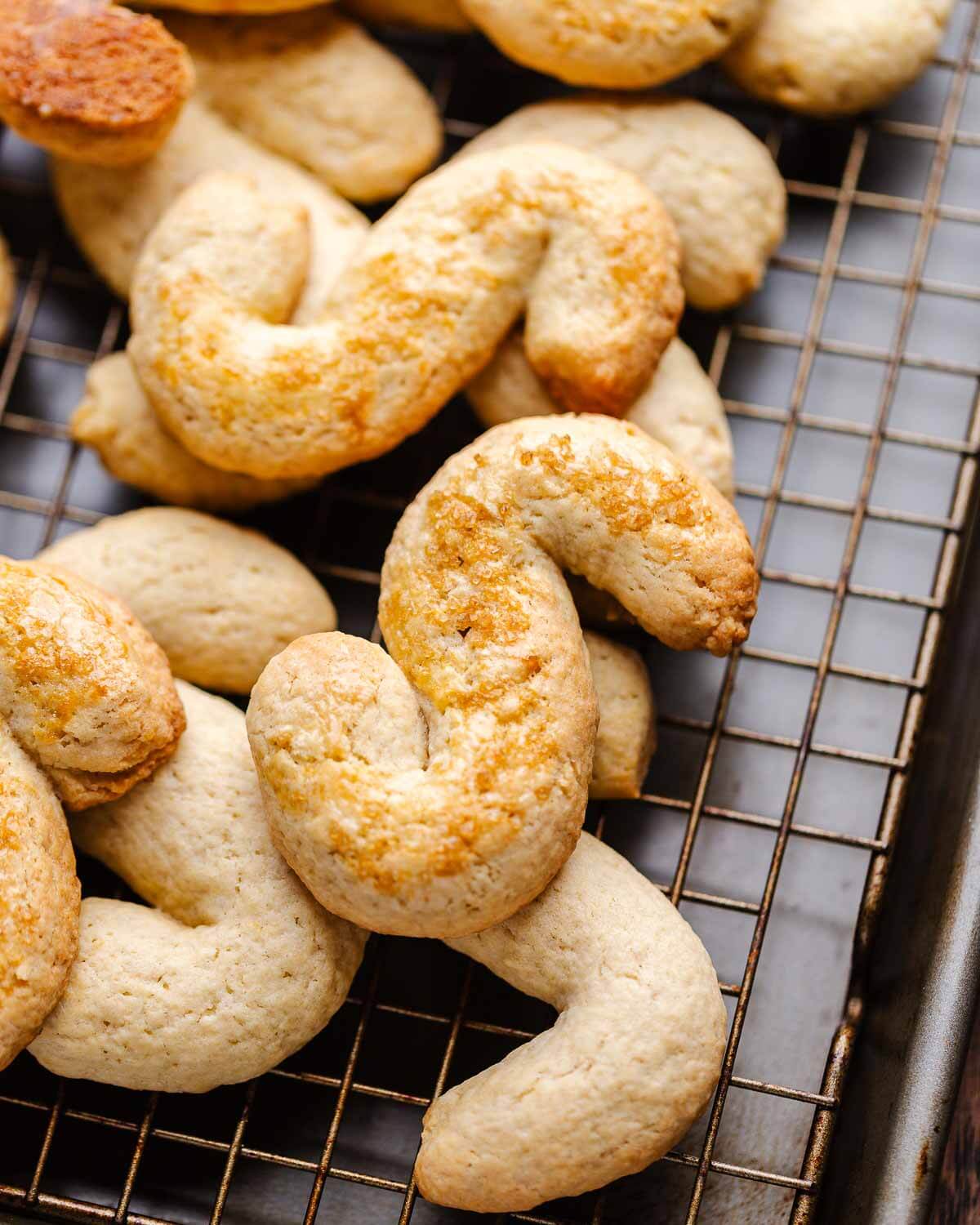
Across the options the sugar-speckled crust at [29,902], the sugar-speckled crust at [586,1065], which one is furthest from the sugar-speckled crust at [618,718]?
the sugar-speckled crust at [29,902]

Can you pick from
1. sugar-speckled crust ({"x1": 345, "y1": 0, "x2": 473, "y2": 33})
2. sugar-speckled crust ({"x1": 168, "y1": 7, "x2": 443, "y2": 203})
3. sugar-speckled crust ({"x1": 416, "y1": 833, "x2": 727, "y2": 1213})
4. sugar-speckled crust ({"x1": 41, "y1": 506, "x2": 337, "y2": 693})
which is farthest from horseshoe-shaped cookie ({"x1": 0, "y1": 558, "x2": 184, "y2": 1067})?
sugar-speckled crust ({"x1": 345, "y1": 0, "x2": 473, "y2": 33})

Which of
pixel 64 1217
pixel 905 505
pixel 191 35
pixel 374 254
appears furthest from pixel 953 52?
pixel 64 1217

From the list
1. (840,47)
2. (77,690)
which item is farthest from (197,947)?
(840,47)

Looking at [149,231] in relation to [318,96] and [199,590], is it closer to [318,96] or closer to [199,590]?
[318,96]

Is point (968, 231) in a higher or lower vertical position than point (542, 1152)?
higher

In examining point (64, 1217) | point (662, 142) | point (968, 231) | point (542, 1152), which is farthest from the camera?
point (968, 231)

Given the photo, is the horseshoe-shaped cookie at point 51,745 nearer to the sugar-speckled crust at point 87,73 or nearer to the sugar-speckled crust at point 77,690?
the sugar-speckled crust at point 77,690

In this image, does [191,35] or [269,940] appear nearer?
[269,940]

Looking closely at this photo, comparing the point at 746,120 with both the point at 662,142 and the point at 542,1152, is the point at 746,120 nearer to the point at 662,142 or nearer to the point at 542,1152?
the point at 662,142
